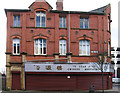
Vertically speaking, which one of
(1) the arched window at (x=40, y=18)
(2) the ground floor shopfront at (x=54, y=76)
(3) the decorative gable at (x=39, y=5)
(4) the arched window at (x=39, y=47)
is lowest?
(2) the ground floor shopfront at (x=54, y=76)

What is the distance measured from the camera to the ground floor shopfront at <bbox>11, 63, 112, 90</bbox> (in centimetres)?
2580

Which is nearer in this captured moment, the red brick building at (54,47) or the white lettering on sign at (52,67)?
the white lettering on sign at (52,67)

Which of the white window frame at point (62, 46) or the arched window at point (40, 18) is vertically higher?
the arched window at point (40, 18)

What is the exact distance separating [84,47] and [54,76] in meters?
5.80

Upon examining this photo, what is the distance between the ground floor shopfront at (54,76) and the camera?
25.8 m

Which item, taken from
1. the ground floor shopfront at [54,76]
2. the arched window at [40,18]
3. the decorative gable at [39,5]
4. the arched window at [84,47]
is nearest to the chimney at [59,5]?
the decorative gable at [39,5]

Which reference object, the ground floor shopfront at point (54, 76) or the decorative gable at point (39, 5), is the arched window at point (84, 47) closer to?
the ground floor shopfront at point (54, 76)

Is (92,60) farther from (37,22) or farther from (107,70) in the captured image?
(37,22)

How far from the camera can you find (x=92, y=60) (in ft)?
88.1

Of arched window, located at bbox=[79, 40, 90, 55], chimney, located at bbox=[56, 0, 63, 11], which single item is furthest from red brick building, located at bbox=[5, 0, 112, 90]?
chimney, located at bbox=[56, 0, 63, 11]

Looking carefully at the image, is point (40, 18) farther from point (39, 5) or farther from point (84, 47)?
point (84, 47)

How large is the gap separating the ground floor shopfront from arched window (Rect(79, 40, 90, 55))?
2148 mm

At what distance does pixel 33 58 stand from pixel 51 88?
4.59m

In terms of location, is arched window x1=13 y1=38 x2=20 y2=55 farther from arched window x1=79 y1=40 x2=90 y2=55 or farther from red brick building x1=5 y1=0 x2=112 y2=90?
arched window x1=79 y1=40 x2=90 y2=55
